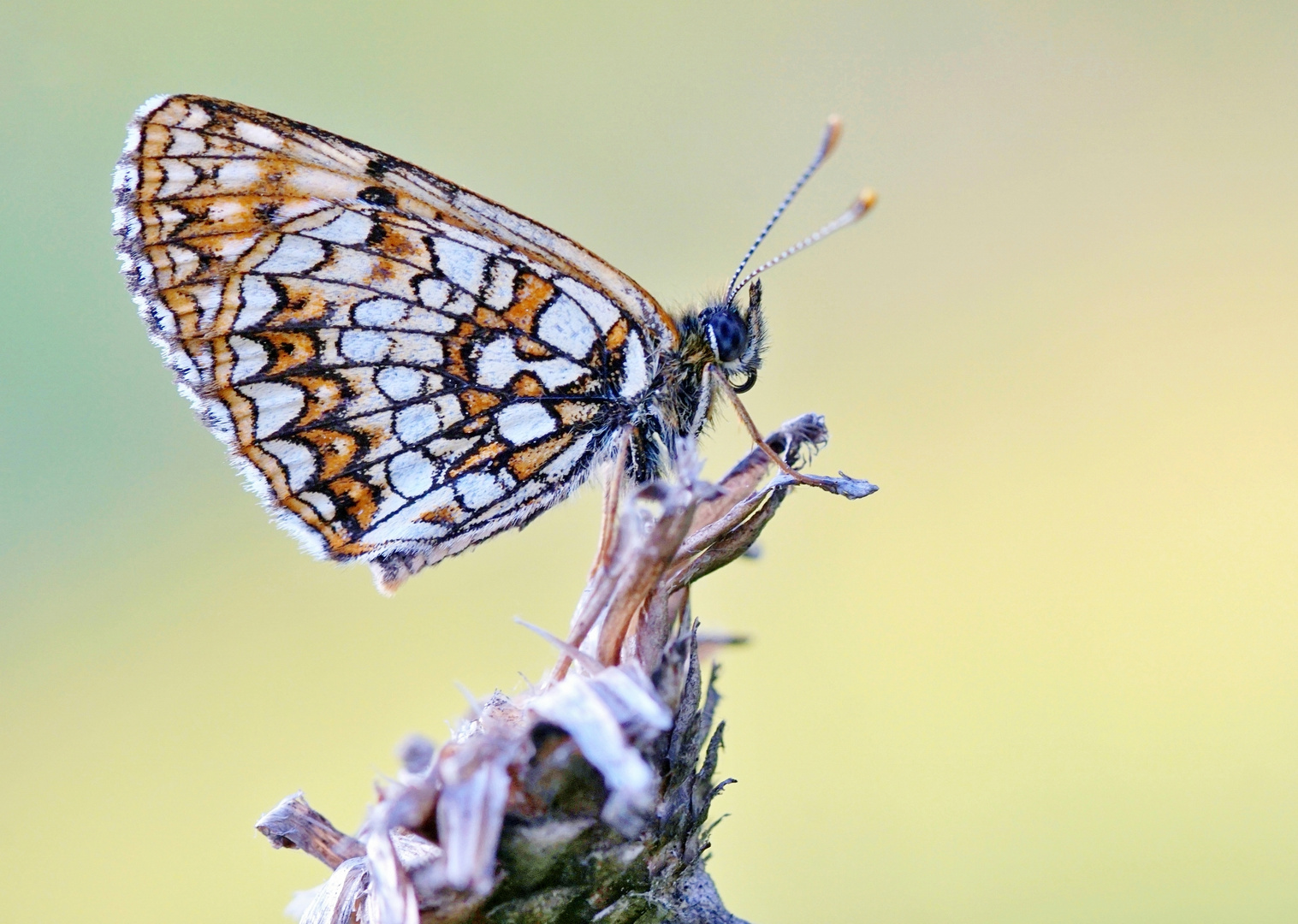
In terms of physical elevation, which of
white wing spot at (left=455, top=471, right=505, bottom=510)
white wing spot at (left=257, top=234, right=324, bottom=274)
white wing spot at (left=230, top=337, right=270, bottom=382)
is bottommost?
white wing spot at (left=455, top=471, right=505, bottom=510)

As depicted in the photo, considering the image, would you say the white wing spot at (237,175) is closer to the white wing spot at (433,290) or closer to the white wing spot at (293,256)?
the white wing spot at (293,256)

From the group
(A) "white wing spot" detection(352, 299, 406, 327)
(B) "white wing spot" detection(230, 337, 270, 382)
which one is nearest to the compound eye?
(A) "white wing spot" detection(352, 299, 406, 327)

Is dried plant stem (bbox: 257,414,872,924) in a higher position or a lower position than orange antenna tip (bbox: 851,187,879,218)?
lower

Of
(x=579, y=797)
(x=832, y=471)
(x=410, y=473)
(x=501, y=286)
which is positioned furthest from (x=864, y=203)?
(x=832, y=471)

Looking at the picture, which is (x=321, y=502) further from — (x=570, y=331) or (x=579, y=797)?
(x=579, y=797)

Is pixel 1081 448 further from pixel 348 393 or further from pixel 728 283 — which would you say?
pixel 348 393

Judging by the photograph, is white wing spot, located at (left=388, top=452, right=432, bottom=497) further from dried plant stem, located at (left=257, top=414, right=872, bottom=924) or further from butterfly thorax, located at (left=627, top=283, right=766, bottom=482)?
dried plant stem, located at (left=257, top=414, right=872, bottom=924)

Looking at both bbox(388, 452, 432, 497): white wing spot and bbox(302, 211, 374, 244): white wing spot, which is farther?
bbox(388, 452, 432, 497): white wing spot

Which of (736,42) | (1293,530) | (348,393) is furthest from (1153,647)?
(736,42)
